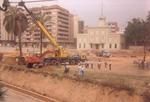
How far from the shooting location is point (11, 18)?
238 ft

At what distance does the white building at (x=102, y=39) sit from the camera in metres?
140

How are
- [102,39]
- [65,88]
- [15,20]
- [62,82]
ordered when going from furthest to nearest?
[102,39] → [15,20] → [62,82] → [65,88]

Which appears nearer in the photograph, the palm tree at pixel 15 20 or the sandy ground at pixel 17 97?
the sandy ground at pixel 17 97

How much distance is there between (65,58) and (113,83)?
84.9 feet

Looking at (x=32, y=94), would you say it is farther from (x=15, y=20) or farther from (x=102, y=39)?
(x=102, y=39)

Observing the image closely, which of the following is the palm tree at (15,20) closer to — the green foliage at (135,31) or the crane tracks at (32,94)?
the crane tracks at (32,94)

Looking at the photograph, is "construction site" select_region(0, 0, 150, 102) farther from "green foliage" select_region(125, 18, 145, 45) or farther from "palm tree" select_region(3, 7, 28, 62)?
"green foliage" select_region(125, 18, 145, 45)

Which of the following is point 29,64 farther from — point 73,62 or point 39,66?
point 73,62

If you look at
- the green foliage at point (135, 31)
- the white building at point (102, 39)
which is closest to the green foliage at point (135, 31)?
the green foliage at point (135, 31)

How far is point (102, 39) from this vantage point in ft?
458

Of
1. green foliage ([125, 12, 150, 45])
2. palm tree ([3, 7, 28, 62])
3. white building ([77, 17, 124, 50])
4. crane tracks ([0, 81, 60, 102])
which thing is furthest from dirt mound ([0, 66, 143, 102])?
green foliage ([125, 12, 150, 45])

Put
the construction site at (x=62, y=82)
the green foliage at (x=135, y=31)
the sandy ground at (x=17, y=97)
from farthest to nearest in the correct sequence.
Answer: the green foliage at (x=135, y=31) < the sandy ground at (x=17, y=97) < the construction site at (x=62, y=82)

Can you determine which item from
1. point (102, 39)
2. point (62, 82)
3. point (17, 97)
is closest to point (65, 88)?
point (62, 82)

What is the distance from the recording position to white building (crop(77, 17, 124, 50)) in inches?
5497
